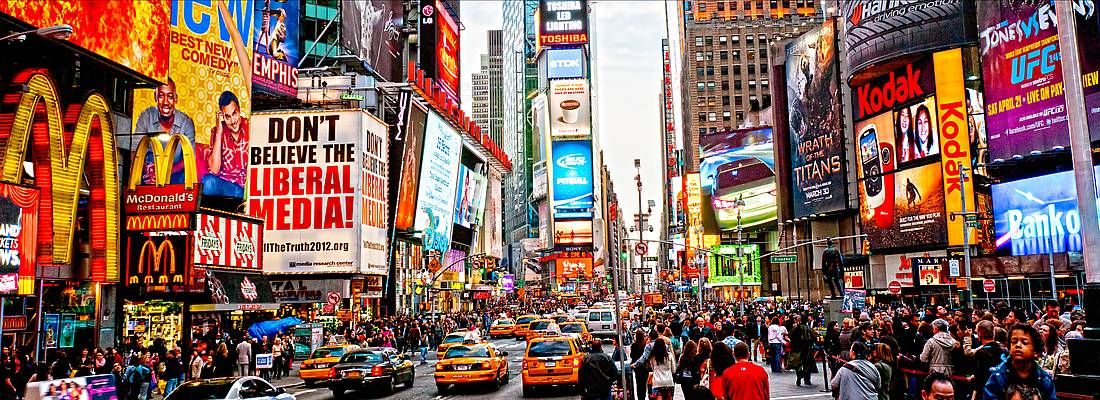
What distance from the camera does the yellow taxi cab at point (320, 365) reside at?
87.7 feet

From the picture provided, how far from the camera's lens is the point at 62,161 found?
2558 cm

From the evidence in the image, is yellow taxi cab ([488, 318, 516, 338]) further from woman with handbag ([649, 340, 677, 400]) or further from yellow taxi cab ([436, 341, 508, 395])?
woman with handbag ([649, 340, 677, 400])

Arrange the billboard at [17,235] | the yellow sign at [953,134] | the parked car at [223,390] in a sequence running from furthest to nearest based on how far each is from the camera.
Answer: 1. the yellow sign at [953,134]
2. the billboard at [17,235]
3. the parked car at [223,390]

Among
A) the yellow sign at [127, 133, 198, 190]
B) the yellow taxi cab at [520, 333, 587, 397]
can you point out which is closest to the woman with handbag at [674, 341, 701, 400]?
the yellow taxi cab at [520, 333, 587, 397]

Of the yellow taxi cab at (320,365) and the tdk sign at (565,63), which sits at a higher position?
the tdk sign at (565,63)

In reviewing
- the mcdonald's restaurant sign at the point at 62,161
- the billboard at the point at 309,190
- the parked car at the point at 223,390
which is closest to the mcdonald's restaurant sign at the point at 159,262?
the mcdonald's restaurant sign at the point at 62,161

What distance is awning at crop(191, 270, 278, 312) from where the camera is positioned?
35688 millimetres

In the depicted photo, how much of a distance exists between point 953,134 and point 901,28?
944cm

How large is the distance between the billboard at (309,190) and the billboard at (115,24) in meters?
25.8

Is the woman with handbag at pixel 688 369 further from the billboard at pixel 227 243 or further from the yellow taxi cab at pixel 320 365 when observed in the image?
the billboard at pixel 227 243

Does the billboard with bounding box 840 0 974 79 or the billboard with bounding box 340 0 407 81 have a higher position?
the billboard with bounding box 340 0 407 81

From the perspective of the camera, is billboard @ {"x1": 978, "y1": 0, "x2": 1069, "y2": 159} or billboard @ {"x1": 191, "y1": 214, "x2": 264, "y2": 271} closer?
billboard @ {"x1": 191, "y1": 214, "x2": 264, "y2": 271}

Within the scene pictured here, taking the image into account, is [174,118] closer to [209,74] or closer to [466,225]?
[209,74]

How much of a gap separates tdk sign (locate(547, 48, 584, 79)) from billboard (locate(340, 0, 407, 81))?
4056 inches
